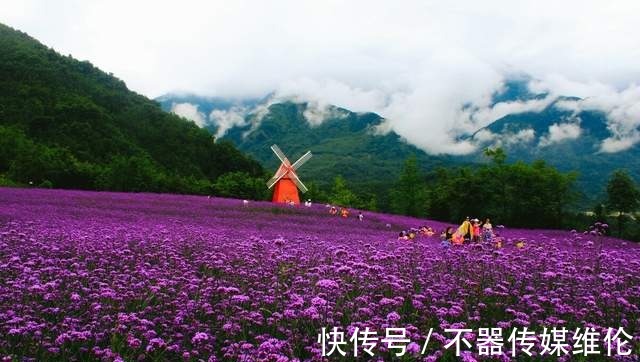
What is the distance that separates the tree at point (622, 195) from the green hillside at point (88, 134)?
131 ft

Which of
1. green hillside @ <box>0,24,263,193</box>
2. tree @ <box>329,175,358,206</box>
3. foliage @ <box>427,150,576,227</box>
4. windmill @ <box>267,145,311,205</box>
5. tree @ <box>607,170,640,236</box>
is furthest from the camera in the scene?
tree @ <box>329,175,358,206</box>

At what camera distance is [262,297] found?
824cm

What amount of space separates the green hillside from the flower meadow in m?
32.9

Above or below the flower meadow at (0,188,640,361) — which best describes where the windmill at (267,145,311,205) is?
above

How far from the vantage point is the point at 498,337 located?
22.3ft

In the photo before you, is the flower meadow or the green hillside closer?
the flower meadow

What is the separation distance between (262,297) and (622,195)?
5846 cm

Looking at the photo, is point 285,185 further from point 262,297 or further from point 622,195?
point 262,297

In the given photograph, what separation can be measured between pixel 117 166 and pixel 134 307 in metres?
38.4

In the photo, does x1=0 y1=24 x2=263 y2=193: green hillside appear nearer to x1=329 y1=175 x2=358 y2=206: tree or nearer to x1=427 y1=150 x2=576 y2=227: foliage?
x1=329 y1=175 x2=358 y2=206: tree

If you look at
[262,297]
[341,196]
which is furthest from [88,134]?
[262,297]

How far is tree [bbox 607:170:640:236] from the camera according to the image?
191 feet

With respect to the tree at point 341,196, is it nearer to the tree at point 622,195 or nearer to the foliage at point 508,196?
the foliage at point 508,196

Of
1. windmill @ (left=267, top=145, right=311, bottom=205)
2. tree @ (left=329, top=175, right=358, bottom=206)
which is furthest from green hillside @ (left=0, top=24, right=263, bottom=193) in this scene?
tree @ (left=329, top=175, right=358, bottom=206)
